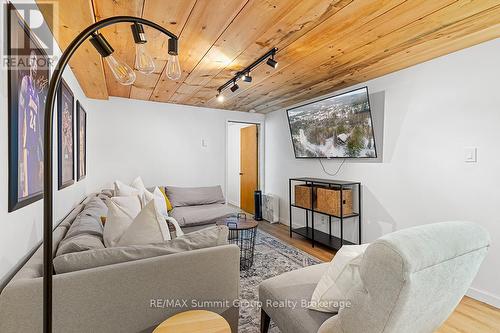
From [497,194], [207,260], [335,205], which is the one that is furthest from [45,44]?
[497,194]

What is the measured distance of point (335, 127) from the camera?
3.41 meters

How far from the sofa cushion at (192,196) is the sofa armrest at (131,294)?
266cm

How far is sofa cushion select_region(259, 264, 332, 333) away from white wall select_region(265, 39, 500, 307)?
1.60 metres

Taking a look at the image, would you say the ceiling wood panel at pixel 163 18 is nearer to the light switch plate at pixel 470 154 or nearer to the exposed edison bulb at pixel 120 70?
the exposed edison bulb at pixel 120 70

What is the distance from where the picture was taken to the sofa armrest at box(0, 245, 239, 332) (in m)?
0.96

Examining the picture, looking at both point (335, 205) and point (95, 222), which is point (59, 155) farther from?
point (335, 205)

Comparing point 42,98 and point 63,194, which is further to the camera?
point 63,194

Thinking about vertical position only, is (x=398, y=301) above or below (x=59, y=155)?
below

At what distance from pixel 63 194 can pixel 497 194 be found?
363 cm

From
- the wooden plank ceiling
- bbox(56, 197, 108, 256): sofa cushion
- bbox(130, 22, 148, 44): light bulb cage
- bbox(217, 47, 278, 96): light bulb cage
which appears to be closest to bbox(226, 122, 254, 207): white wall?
bbox(217, 47, 278, 96): light bulb cage

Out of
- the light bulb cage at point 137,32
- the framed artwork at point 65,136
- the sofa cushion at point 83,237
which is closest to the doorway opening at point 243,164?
the framed artwork at point 65,136

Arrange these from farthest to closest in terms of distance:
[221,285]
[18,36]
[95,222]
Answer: [95,222] → [221,285] → [18,36]

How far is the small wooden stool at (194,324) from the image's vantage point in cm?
108

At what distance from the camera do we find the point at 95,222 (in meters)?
1.73
